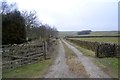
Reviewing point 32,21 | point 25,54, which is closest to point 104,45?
point 25,54

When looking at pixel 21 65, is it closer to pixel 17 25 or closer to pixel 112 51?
pixel 112 51

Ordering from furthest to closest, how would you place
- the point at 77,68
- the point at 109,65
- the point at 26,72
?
the point at 109,65
the point at 77,68
the point at 26,72

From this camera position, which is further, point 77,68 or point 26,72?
point 77,68

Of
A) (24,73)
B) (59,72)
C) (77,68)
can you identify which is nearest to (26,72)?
(24,73)

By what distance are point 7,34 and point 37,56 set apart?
74.9ft

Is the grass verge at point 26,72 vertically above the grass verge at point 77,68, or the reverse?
the grass verge at point 77,68

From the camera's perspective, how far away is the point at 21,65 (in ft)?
64.1

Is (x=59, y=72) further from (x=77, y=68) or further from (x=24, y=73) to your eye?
(x=77, y=68)

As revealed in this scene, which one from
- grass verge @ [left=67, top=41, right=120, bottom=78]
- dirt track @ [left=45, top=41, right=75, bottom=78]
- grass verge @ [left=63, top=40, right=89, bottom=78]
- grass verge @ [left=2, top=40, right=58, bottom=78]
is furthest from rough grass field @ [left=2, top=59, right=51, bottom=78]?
grass verge @ [left=67, top=41, right=120, bottom=78]

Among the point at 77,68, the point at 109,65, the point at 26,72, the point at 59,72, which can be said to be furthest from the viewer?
the point at 109,65

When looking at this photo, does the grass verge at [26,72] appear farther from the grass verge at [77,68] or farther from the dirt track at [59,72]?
the grass verge at [77,68]

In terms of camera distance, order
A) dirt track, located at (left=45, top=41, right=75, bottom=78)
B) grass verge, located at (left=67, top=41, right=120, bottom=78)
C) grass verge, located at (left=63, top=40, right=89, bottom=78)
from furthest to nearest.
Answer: grass verge, located at (left=67, top=41, right=120, bottom=78) → grass verge, located at (left=63, top=40, right=89, bottom=78) → dirt track, located at (left=45, top=41, right=75, bottom=78)

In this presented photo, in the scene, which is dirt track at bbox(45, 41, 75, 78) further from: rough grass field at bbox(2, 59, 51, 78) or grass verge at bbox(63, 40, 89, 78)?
rough grass field at bbox(2, 59, 51, 78)

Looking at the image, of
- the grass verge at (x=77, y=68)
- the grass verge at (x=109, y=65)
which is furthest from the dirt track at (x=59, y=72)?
the grass verge at (x=109, y=65)
